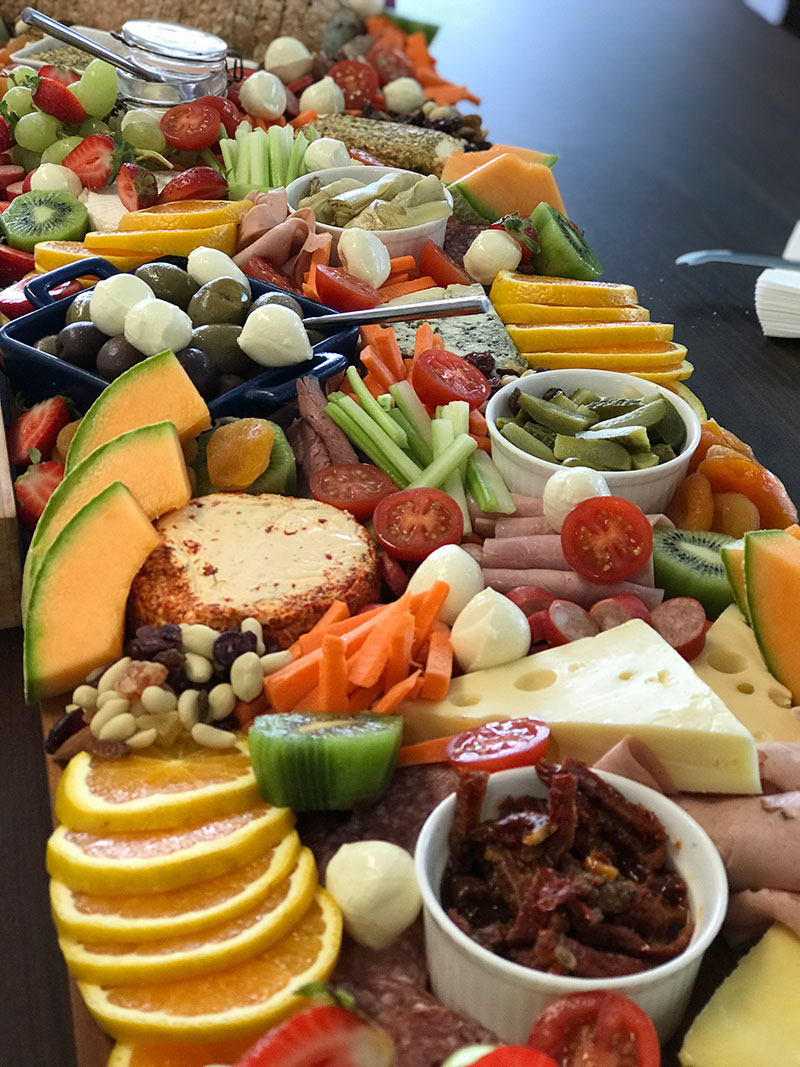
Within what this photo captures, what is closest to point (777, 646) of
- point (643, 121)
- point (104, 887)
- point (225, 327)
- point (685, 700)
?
point (685, 700)

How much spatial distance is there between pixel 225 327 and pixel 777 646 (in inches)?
46.2

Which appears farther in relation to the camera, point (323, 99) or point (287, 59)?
point (287, 59)

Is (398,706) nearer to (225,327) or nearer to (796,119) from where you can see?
(225,327)

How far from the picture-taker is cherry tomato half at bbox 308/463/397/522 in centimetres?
192

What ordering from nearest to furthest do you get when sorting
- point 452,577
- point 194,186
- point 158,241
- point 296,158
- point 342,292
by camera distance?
point 452,577 < point 342,292 < point 158,241 < point 194,186 < point 296,158

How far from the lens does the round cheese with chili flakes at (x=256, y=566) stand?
1.63 m

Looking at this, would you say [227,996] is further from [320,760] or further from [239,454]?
[239,454]

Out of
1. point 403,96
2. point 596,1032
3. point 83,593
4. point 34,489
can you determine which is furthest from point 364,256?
point 596,1032

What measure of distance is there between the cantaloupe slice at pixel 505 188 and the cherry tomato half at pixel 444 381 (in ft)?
3.14

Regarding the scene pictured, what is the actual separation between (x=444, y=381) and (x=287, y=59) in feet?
8.05

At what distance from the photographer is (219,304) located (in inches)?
86.0

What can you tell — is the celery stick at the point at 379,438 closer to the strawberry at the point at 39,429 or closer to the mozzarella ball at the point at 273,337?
the mozzarella ball at the point at 273,337

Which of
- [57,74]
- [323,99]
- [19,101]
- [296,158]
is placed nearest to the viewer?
[296,158]

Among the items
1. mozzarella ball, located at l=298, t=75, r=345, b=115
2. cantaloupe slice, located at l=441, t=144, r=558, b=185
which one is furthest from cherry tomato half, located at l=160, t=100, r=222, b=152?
cantaloupe slice, located at l=441, t=144, r=558, b=185
